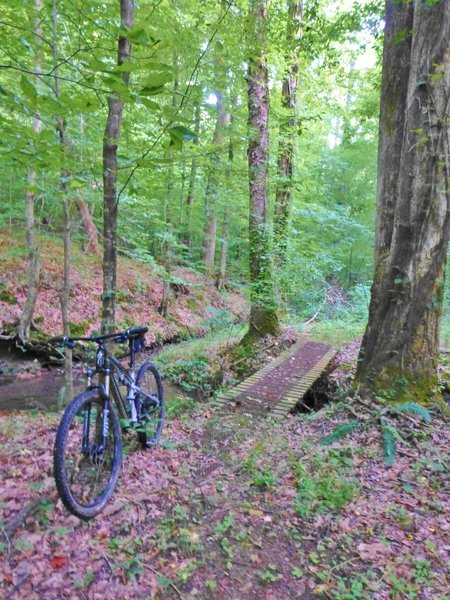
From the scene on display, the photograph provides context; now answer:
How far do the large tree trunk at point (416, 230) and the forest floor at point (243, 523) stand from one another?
28.2 inches

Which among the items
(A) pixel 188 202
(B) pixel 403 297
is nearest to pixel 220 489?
(B) pixel 403 297

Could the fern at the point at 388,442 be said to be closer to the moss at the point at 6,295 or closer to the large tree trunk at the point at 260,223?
the large tree trunk at the point at 260,223

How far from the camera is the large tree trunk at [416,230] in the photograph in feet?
13.3

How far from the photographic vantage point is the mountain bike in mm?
2455

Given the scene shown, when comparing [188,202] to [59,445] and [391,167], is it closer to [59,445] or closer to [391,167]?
[391,167]

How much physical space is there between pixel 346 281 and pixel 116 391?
18.9 meters

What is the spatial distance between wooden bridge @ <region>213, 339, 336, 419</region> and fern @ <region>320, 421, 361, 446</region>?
3.85ft

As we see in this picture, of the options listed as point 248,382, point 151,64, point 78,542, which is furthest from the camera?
point 248,382

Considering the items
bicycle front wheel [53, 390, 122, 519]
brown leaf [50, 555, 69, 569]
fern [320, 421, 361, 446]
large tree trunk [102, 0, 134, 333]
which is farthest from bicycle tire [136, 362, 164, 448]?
fern [320, 421, 361, 446]

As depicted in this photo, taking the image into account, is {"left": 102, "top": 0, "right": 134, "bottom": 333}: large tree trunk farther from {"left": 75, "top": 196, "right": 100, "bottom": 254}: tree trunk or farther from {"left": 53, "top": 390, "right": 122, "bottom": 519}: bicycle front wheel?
{"left": 75, "top": 196, "right": 100, "bottom": 254}: tree trunk

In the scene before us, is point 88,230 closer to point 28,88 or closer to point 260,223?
point 260,223

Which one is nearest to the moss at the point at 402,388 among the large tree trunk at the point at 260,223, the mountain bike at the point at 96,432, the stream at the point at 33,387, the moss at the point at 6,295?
the mountain bike at the point at 96,432

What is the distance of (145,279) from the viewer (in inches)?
557

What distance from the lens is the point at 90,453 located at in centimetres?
281
